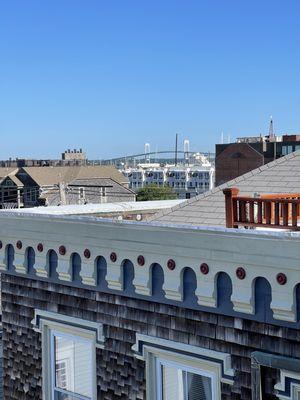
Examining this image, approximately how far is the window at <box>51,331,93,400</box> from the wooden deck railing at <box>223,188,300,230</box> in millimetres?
2274

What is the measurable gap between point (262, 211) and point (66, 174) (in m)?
71.2

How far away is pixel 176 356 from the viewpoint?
6688mm

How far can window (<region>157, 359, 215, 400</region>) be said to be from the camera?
652 cm

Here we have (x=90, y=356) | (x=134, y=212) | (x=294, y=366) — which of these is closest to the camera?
(x=294, y=366)

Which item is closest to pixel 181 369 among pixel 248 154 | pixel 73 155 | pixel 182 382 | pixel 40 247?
pixel 182 382

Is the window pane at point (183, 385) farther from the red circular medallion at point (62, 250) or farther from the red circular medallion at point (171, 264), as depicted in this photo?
the red circular medallion at point (62, 250)

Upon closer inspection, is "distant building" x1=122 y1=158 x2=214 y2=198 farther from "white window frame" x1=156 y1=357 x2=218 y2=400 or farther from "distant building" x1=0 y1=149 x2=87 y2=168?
"white window frame" x1=156 y1=357 x2=218 y2=400

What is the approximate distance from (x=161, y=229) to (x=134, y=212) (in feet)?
18.0

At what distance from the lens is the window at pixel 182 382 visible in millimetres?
6523

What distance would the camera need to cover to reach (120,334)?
7.26 m

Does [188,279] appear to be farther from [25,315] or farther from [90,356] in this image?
[25,315]

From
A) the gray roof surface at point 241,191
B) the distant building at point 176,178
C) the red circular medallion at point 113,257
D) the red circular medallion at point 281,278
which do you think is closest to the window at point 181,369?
the red circular medallion at point 113,257

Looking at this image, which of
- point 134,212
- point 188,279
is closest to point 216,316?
point 188,279

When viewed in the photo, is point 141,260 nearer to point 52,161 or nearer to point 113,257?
point 113,257
